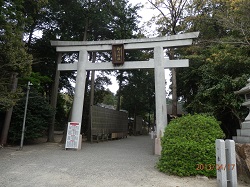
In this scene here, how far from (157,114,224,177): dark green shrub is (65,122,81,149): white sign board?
4.83 m

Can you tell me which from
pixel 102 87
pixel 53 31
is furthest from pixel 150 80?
pixel 53 31

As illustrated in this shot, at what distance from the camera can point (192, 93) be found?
12.9 metres

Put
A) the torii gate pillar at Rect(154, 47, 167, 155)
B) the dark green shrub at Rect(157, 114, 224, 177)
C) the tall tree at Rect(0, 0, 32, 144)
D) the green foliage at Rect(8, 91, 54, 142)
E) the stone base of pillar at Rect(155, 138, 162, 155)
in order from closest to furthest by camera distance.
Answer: the dark green shrub at Rect(157, 114, 224, 177), the tall tree at Rect(0, 0, 32, 144), the stone base of pillar at Rect(155, 138, 162, 155), the torii gate pillar at Rect(154, 47, 167, 155), the green foliage at Rect(8, 91, 54, 142)

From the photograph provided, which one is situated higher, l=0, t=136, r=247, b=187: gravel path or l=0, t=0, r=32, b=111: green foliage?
l=0, t=0, r=32, b=111: green foliage

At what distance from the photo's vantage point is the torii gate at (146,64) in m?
8.79

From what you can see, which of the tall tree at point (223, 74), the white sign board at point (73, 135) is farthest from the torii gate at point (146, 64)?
the tall tree at point (223, 74)

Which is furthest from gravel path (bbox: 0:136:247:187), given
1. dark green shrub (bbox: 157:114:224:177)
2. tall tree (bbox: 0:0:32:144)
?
tall tree (bbox: 0:0:32:144)

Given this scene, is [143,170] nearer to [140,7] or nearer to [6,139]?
[6,139]

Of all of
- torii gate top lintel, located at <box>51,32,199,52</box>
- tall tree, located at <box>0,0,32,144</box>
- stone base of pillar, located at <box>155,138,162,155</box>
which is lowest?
stone base of pillar, located at <box>155,138,162,155</box>

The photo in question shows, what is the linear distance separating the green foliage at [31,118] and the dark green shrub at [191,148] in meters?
7.56

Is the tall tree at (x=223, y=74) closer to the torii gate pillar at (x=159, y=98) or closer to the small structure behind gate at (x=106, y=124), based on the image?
the torii gate pillar at (x=159, y=98)

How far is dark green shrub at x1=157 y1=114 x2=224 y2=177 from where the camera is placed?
16.1 ft

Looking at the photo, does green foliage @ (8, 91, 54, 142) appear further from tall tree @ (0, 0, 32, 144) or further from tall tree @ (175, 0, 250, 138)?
tall tree @ (175, 0, 250, 138)

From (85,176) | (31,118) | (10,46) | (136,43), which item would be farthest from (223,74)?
(31,118)
